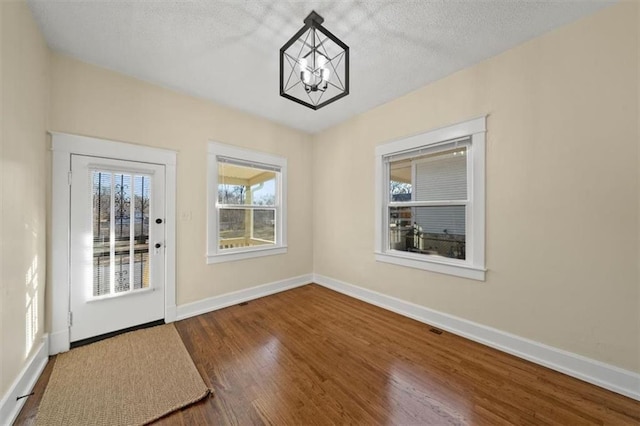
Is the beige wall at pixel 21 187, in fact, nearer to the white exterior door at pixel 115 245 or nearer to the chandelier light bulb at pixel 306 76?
the white exterior door at pixel 115 245

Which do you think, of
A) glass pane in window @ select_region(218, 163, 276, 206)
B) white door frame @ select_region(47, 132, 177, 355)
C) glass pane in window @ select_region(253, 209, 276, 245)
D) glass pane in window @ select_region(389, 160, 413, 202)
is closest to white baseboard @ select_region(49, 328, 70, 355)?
white door frame @ select_region(47, 132, 177, 355)

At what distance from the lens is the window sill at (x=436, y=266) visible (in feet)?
8.02

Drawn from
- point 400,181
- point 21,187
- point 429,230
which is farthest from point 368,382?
point 21,187

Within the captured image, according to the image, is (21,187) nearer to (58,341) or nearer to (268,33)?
(58,341)

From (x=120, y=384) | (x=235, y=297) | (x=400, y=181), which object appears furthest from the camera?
(x=235, y=297)

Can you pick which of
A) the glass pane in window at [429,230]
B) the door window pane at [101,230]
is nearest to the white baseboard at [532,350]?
the glass pane in window at [429,230]

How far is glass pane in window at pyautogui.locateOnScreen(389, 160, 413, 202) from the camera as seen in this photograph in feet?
10.2

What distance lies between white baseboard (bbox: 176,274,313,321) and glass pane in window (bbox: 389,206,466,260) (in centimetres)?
180

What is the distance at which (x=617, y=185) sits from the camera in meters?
1.76

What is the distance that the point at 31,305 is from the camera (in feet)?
6.06

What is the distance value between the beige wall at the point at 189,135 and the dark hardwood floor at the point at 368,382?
77 centimetres

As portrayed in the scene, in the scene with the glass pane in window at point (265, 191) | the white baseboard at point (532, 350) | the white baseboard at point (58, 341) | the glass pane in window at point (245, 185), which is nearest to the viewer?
the white baseboard at point (532, 350)

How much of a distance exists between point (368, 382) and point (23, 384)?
246cm

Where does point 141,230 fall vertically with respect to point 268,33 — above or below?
below
